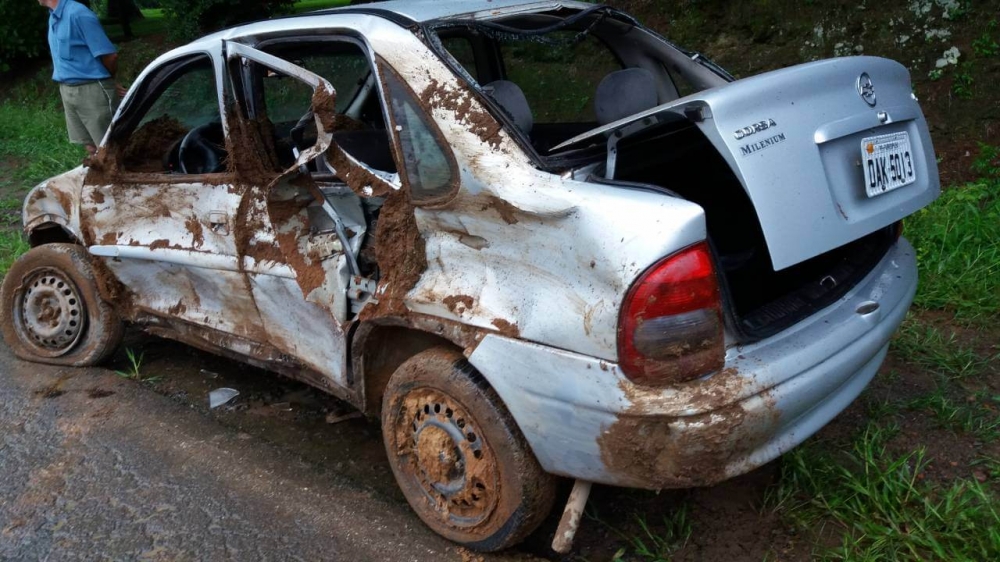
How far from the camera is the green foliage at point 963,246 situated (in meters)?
4.19

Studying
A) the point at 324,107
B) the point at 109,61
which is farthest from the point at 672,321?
the point at 109,61

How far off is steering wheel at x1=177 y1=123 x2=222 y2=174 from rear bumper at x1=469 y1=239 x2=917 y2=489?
1.98 metres

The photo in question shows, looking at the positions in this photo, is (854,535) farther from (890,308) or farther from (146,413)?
(146,413)

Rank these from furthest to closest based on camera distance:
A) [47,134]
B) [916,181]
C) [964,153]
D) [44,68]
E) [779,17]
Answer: [44,68] < [47,134] < [779,17] < [964,153] < [916,181]

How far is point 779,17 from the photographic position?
6.41 m

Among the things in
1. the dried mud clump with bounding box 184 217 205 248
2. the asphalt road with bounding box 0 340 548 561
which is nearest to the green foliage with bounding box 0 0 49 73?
the asphalt road with bounding box 0 340 548 561

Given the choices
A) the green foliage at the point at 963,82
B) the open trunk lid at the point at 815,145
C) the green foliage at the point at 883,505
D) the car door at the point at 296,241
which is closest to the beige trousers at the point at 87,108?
the car door at the point at 296,241

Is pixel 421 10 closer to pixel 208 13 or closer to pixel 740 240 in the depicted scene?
pixel 740 240

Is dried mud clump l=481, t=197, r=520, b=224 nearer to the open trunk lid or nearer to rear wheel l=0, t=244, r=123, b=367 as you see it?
the open trunk lid

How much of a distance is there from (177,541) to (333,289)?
40.5 inches

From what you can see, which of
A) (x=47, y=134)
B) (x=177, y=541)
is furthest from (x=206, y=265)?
(x=47, y=134)

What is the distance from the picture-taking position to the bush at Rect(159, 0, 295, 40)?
408 inches

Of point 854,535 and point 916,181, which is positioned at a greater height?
point 916,181

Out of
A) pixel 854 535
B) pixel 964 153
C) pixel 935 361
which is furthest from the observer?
pixel 964 153
